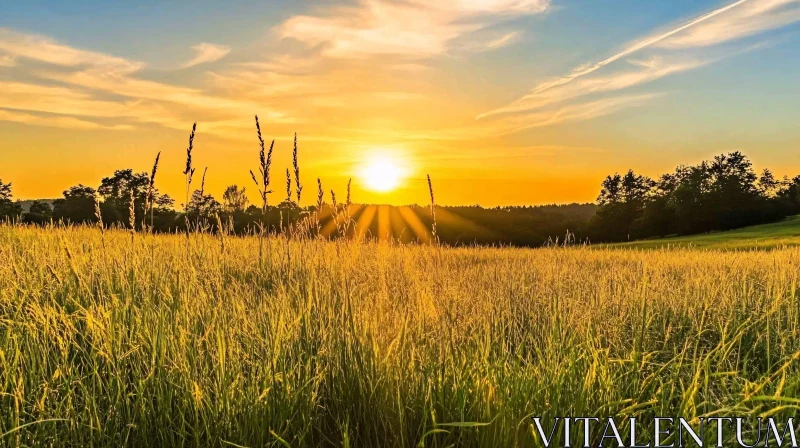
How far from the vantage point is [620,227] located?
7525cm

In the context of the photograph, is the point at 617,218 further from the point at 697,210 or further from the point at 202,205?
the point at 202,205

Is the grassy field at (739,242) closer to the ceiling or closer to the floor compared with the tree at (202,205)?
closer to the floor

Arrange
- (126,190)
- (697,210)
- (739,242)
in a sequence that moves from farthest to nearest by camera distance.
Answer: (697,210) → (739,242) → (126,190)

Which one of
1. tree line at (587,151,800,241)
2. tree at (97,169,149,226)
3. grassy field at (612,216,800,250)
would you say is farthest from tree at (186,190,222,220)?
tree line at (587,151,800,241)

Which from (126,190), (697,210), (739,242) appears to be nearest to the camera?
(126,190)

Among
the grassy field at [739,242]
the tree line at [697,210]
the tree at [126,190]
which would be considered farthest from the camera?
the tree line at [697,210]

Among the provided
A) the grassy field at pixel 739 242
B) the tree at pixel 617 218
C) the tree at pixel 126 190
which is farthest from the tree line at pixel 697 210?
the tree at pixel 126 190

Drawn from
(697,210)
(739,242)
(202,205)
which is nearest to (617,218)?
(697,210)

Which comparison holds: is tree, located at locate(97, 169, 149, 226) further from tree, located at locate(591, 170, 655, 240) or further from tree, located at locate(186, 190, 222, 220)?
tree, located at locate(591, 170, 655, 240)

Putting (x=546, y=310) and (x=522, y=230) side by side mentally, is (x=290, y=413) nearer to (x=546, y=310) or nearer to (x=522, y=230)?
(x=546, y=310)

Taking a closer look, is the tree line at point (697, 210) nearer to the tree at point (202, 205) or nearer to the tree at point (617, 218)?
the tree at point (617, 218)

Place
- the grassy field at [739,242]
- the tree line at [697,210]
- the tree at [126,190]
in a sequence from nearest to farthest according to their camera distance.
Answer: the tree at [126,190], the grassy field at [739,242], the tree line at [697,210]

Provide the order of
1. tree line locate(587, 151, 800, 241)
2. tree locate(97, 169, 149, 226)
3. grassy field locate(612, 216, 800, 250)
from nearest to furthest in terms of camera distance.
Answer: tree locate(97, 169, 149, 226) → grassy field locate(612, 216, 800, 250) → tree line locate(587, 151, 800, 241)

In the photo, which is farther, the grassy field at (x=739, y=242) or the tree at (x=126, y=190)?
the grassy field at (x=739, y=242)
